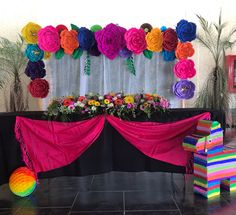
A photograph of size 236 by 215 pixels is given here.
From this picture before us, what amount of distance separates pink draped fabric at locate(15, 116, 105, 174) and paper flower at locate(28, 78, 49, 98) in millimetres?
1504

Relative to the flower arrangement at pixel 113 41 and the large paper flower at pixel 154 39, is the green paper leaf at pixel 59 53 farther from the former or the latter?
the large paper flower at pixel 154 39

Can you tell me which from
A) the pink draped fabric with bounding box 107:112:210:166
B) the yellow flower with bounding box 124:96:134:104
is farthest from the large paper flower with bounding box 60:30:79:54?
the pink draped fabric with bounding box 107:112:210:166

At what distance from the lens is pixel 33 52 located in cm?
437

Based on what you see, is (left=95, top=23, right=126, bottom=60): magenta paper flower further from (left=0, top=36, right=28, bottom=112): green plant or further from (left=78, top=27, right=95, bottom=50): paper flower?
(left=0, top=36, right=28, bottom=112): green plant

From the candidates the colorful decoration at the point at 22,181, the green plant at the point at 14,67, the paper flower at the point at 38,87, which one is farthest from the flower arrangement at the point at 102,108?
the green plant at the point at 14,67

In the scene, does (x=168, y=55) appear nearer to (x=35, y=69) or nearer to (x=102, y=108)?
(x=102, y=108)

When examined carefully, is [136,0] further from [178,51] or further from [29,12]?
[29,12]

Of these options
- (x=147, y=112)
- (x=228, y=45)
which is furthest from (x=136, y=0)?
(x=147, y=112)

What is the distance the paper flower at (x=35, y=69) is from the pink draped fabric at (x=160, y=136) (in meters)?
1.90

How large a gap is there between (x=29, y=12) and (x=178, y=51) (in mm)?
2711

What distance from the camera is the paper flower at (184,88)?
14.9 feet

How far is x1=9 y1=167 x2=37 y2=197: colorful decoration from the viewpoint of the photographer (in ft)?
9.82

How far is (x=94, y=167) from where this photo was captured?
3209mm

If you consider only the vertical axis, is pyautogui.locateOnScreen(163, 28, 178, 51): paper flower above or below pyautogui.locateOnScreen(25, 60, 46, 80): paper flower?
above
